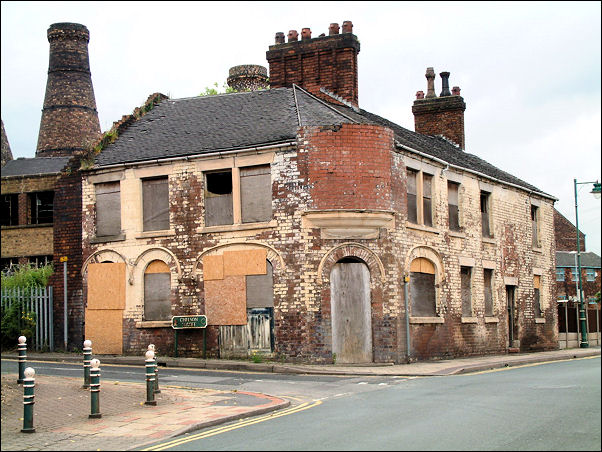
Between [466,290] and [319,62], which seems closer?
[466,290]

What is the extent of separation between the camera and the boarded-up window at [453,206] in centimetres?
2736

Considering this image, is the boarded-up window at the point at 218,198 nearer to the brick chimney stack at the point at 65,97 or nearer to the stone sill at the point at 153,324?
the stone sill at the point at 153,324

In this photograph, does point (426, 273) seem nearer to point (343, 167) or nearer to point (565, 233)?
point (343, 167)

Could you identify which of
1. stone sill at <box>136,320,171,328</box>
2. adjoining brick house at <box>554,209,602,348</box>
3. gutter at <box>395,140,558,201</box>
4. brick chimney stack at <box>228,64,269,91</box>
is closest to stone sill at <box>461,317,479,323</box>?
adjoining brick house at <box>554,209,602,348</box>

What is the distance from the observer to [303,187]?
2289 cm

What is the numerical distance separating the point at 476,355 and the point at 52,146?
3178 cm

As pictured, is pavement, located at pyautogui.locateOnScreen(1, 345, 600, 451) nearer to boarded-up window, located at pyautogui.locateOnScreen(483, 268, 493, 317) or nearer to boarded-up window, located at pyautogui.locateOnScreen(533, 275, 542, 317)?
boarded-up window, located at pyautogui.locateOnScreen(483, 268, 493, 317)

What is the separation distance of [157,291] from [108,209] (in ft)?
10.8

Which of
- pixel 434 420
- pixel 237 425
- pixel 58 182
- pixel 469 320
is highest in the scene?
pixel 58 182

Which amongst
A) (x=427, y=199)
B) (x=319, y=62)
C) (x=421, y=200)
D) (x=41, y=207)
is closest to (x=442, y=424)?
(x=421, y=200)

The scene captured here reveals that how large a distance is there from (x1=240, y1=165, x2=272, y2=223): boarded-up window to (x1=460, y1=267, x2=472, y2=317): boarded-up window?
8032 millimetres

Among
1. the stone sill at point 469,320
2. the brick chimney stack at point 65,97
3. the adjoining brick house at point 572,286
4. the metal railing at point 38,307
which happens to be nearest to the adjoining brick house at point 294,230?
the stone sill at point 469,320

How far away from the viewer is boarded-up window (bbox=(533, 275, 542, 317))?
3275 centimetres

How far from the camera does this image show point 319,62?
27906 mm
